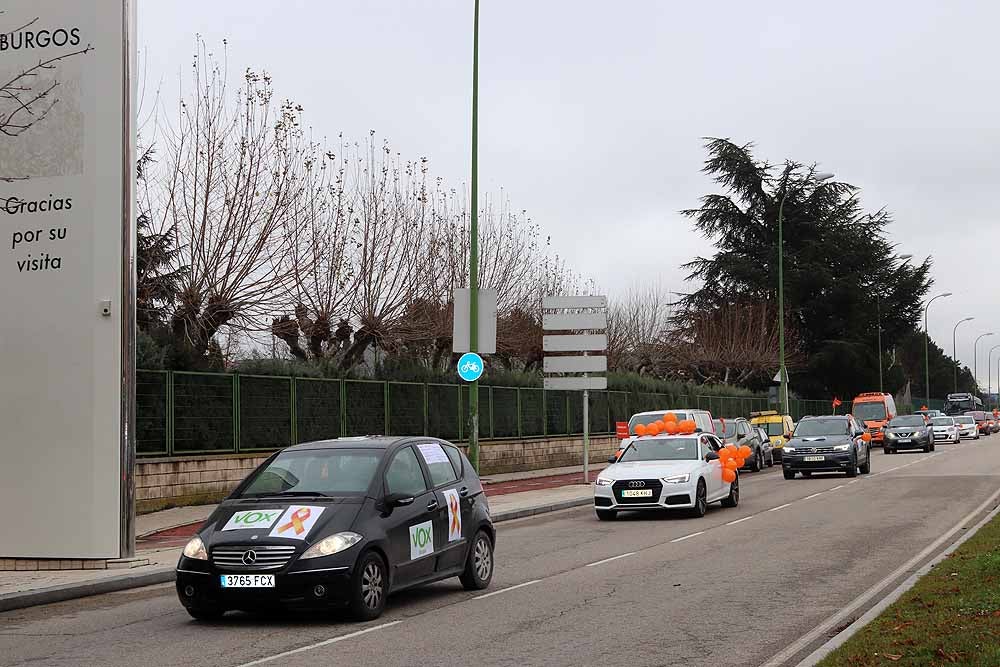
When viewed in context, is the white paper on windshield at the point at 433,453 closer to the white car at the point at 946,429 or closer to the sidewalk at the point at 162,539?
the sidewalk at the point at 162,539

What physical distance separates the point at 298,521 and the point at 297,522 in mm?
18

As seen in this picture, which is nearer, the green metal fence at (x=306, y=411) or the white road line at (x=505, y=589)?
the white road line at (x=505, y=589)

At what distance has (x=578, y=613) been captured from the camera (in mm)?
10797

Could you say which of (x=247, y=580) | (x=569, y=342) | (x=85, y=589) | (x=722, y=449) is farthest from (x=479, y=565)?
(x=569, y=342)

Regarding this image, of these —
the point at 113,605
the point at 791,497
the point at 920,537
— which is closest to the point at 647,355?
the point at 791,497

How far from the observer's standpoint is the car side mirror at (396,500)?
1066 cm

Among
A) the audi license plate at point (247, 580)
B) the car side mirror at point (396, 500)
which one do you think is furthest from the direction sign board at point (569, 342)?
the audi license plate at point (247, 580)

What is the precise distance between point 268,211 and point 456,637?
18832mm

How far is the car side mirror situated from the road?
38.2 inches

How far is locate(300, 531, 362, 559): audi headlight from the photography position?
992 cm

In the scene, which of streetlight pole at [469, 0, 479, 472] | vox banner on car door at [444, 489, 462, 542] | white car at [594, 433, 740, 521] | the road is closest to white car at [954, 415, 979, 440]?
streetlight pole at [469, 0, 479, 472]

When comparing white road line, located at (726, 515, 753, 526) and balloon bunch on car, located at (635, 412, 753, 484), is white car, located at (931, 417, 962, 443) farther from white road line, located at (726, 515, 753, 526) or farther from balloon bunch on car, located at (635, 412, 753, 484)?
white road line, located at (726, 515, 753, 526)

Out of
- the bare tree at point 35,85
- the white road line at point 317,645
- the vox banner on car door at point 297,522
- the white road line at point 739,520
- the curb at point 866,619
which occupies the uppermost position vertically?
the bare tree at point 35,85

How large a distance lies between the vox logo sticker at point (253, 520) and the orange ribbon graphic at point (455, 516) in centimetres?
202
